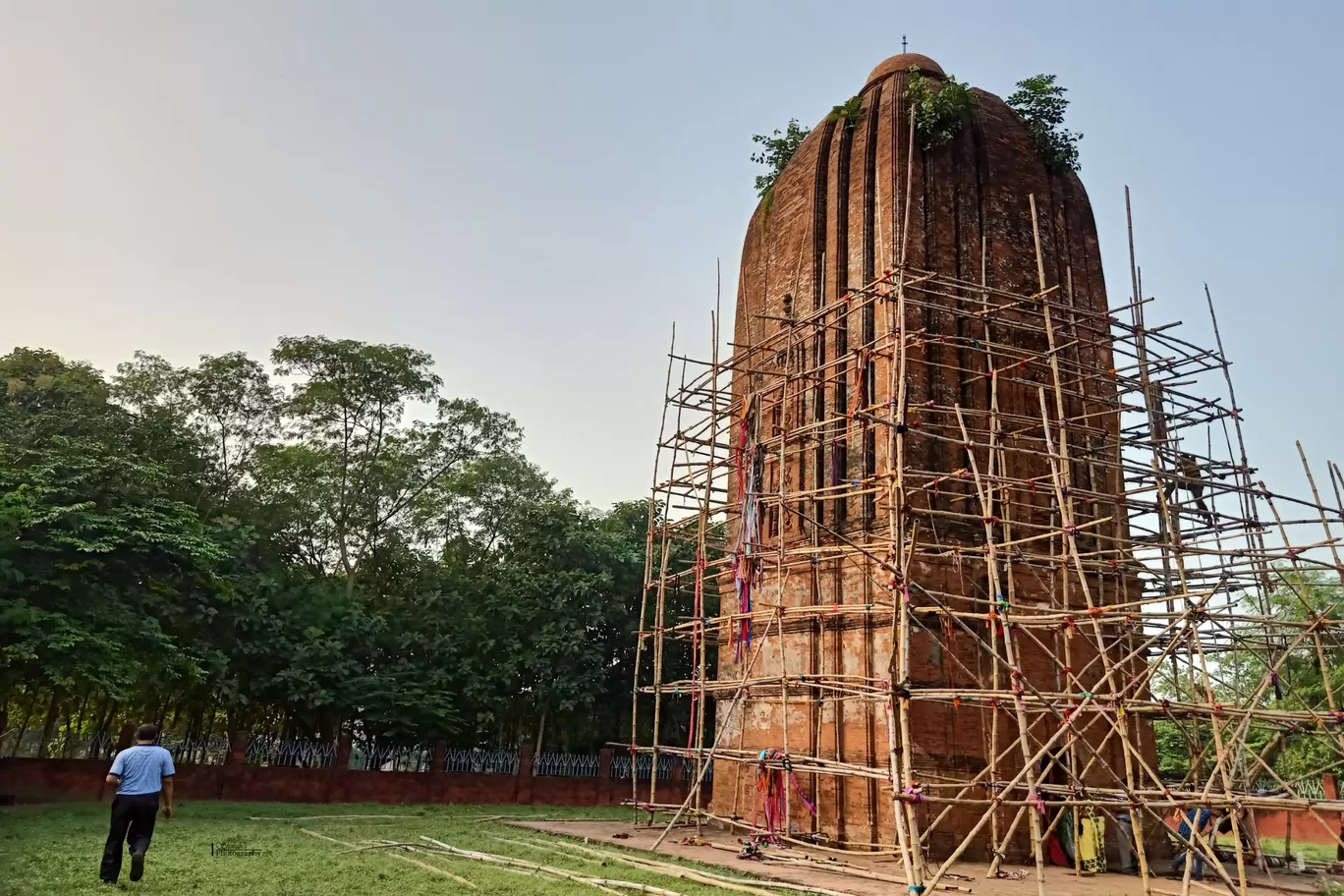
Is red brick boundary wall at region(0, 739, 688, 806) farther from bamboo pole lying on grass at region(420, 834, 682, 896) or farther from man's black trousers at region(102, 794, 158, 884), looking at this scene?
man's black trousers at region(102, 794, 158, 884)

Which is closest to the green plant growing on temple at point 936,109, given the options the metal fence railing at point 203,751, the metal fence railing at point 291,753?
the metal fence railing at point 291,753

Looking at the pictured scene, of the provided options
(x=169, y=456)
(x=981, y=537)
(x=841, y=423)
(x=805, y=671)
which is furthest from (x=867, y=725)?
(x=169, y=456)

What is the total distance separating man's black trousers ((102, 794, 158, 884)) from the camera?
23.0 feet

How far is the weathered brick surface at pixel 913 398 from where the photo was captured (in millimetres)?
11414

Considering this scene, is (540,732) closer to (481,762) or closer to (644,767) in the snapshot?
(481,762)

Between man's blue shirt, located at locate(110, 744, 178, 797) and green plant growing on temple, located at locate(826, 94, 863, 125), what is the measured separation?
13.5m

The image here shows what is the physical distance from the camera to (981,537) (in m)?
12.3

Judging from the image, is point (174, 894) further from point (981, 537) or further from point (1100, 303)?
point (1100, 303)

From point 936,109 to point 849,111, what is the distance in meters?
1.73

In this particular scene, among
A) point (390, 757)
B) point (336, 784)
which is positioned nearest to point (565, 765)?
point (390, 757)

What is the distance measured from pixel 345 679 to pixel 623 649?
6052mm

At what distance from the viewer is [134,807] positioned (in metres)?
7.05

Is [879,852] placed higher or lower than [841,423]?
lower

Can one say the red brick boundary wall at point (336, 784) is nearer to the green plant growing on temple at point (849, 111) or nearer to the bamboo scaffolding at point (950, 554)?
the bamboo scaffolding at point (950, 554)
